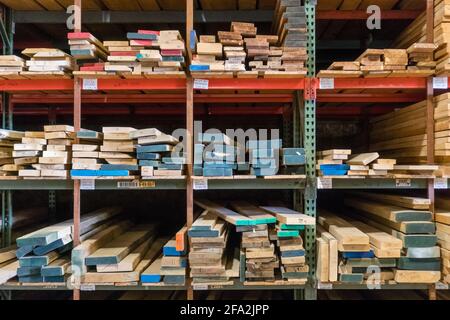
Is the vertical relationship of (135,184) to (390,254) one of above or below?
above

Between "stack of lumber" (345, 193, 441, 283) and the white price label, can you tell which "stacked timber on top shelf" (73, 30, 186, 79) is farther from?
"stack of lumber" (345, 193, 441, 283)

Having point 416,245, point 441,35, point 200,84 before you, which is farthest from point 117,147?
point 441,35

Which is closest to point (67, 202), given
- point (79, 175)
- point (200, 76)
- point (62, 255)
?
point (62, 255)

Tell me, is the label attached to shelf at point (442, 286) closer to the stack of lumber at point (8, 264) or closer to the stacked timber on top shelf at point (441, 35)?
the stacked timber on top shelf at point (441, 35)

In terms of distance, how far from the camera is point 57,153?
2.64 metres

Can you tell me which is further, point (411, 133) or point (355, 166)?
point (411, 133)

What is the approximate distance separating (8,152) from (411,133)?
3960mm

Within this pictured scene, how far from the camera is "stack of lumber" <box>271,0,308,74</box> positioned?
2.62m

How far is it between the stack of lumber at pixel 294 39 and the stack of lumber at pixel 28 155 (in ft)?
7.51

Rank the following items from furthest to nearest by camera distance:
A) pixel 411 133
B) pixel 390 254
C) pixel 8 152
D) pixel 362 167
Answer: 1. pixel 411 133
2. pixel 8 152
3. pixel 362 167
4. pixel 390 254

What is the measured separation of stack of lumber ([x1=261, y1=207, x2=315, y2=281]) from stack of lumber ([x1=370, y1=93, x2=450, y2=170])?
54.3 inches

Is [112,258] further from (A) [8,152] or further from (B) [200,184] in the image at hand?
(A) [8,152]

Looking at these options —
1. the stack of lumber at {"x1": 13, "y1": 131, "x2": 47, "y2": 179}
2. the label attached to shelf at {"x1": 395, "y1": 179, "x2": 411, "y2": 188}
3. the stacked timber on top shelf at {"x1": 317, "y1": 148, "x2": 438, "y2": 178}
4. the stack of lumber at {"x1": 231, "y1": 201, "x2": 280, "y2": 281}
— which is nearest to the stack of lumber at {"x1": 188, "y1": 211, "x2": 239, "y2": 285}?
the stack of lumber at {"x1": 231, "y1": 201, "x2": 280, "y2": 281}

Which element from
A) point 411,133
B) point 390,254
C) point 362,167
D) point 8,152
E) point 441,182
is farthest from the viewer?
point 411,133
